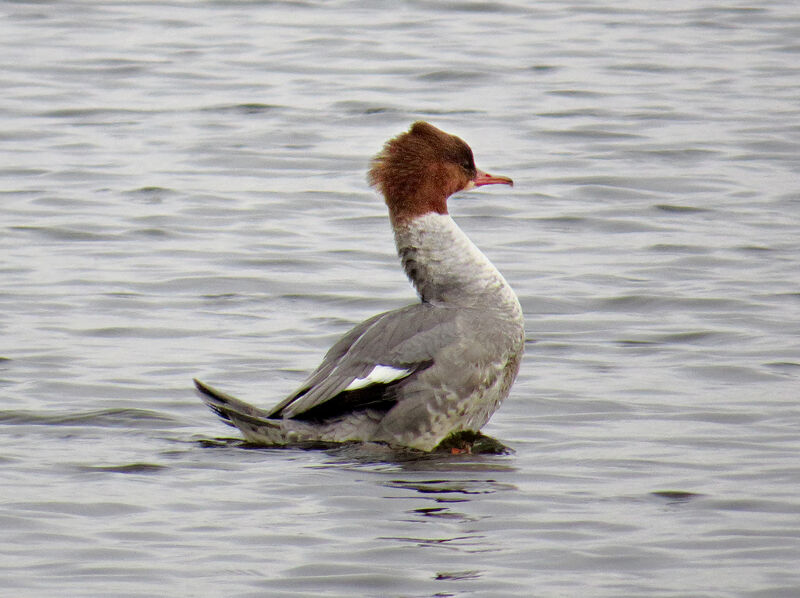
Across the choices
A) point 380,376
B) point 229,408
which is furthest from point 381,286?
point 229,408

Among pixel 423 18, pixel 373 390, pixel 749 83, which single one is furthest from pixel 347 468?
pixel 423 18

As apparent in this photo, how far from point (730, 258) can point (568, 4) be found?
9476mm

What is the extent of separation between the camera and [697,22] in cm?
1795

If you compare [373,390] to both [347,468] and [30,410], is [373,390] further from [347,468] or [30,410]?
[30,410]

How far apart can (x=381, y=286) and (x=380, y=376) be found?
2.99 meters

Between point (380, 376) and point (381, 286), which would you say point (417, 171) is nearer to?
point (380, 376)

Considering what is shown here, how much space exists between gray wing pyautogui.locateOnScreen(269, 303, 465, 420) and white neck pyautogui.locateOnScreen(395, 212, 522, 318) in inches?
9.2

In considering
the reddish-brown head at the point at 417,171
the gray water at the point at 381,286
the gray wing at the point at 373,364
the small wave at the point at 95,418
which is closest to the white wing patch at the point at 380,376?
the gray wing at the point at 373,364

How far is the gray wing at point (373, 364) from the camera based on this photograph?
676 cm

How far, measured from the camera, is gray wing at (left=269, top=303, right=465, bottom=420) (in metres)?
6.76

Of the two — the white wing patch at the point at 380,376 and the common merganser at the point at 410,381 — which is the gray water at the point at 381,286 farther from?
the white wing patch at the point at 380,376

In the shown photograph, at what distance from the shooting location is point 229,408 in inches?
263

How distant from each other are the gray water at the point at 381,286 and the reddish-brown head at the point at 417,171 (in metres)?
1.10

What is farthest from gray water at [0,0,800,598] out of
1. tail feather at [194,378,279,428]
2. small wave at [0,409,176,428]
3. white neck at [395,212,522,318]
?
white neck at [395,212,522,318]
